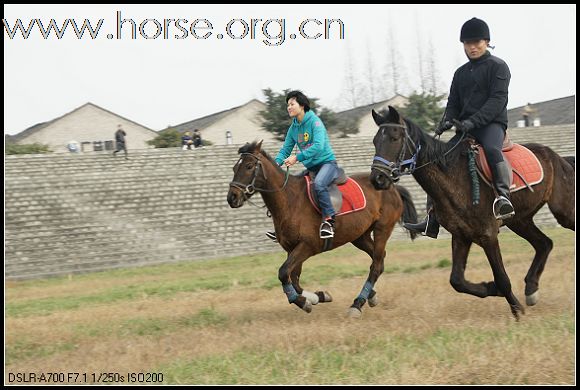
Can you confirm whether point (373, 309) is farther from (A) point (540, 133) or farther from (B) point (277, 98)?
(B) point (277, 98)

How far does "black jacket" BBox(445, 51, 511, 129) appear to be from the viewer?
8531mm

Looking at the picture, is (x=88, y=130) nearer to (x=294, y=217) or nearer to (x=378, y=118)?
(x=294, y=217)

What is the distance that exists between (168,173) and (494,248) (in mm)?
24320

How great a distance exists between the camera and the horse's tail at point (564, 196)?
31.1ft

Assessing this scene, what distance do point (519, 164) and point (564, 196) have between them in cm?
102

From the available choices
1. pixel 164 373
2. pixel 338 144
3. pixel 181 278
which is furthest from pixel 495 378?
pixel 338 144

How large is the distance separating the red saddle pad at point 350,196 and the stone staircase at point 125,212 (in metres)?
15.8

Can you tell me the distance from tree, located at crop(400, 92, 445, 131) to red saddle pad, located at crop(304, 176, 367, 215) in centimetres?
4000

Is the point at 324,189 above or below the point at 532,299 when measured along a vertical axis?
above

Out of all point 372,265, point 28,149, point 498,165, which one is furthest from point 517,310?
point 28,149

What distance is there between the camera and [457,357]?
648 centimetres

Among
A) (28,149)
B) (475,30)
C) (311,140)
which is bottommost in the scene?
(28,149)

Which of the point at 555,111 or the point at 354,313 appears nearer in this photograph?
the point at 354,313

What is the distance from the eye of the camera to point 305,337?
7.70 m
